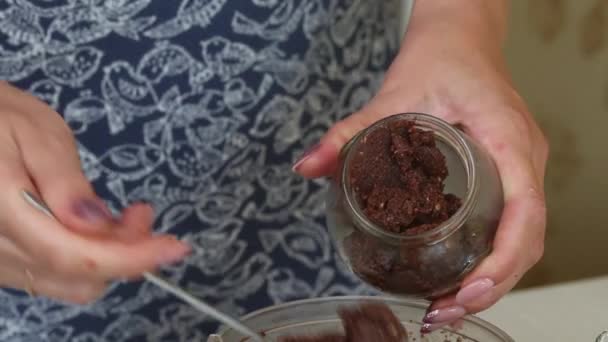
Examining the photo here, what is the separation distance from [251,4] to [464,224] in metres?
0.32

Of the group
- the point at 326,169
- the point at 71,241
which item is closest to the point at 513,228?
the point at 326,169

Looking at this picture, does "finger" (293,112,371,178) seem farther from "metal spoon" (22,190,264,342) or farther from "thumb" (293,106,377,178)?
"metal spoon" (22,190,264,342)

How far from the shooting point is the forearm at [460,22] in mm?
625

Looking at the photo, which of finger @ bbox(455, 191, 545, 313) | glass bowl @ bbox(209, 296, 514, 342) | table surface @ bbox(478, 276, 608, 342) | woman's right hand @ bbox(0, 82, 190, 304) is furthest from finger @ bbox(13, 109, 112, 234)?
table surface @ bbox(478, 276, 608, 342)

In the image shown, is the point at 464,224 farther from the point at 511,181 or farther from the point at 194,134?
the point at 194,134

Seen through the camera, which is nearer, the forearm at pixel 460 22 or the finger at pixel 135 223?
the finger at pixel 135 223

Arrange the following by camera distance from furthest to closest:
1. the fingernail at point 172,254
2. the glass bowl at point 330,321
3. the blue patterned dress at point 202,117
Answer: the blue patterned dress at point 202,117 → the glass bowl at point 330,321 → the fingernail at point 172,254

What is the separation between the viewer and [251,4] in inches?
27.4

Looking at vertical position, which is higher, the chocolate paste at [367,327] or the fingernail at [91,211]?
the fingernail at [91,211]

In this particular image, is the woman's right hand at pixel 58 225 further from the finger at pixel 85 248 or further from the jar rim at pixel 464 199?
the jar rim at pixel 464 199

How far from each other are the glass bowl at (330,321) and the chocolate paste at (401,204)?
0.12 feet

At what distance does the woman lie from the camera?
1.70ft

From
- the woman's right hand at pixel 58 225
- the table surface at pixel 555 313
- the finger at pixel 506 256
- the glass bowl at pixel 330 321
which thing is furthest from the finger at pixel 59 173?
the table surface at pixel 555 313

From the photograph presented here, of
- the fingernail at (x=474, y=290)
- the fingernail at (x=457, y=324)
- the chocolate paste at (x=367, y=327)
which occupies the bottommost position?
the fingernail at (x=457, y=324)
